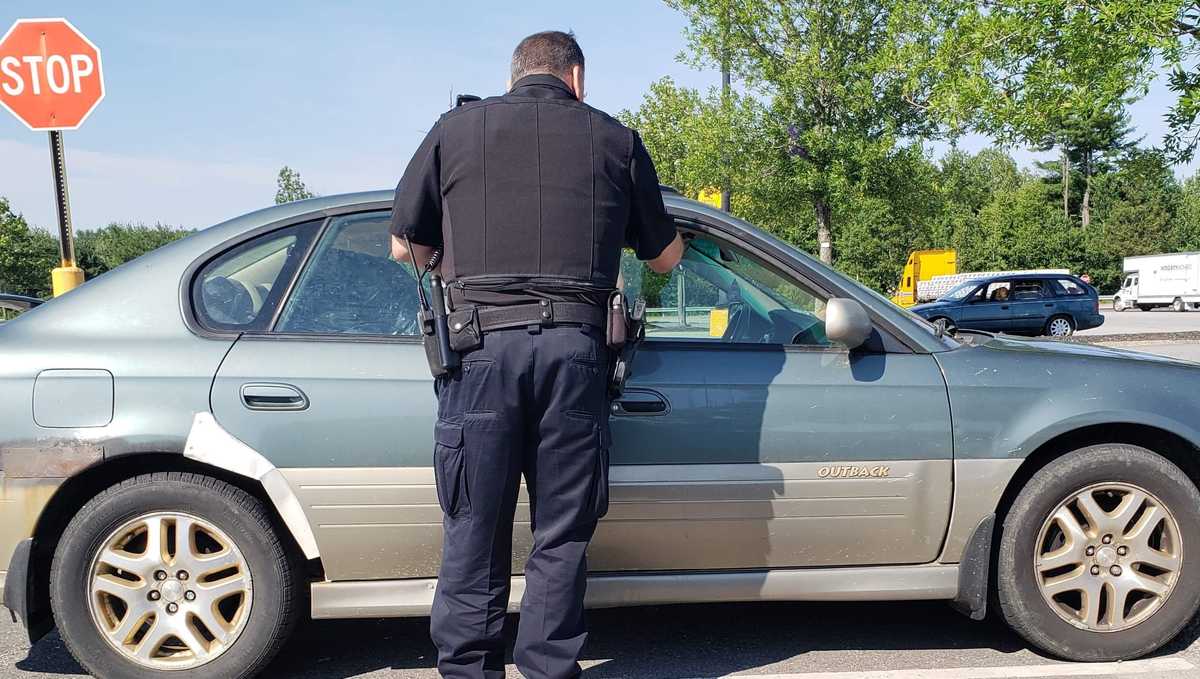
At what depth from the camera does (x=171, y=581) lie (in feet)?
9.47

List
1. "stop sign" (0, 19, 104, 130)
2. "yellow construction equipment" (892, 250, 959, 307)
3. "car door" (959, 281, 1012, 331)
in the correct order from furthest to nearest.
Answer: "yellow construction equipment" (892, 250, 959, 307), "car door" (959, 281, 1012, 331), "stop sign" (0, 19, 104, 130)

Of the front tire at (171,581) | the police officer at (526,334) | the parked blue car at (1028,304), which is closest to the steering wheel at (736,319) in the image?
the police officer at (526,334)

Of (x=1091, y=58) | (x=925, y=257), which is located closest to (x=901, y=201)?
(x=1091, y=58)

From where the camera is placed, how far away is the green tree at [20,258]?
5669cm

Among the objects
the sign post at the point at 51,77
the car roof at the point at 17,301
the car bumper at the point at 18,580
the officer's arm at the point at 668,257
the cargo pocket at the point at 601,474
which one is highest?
the sign post at the point at 51,77

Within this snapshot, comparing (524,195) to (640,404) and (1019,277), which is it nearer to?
(640,404)

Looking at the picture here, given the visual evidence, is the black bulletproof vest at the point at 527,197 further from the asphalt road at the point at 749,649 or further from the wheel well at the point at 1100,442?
the wheel well at the point at 1100,442

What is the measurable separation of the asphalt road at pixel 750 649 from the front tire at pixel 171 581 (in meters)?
0.31

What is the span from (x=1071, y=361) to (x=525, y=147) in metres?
2.07

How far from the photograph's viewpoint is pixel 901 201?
23.2m

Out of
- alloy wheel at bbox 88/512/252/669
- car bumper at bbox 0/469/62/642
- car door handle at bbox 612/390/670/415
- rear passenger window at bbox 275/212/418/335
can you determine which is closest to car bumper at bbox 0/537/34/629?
car bumper at bbox 0/469/62/642

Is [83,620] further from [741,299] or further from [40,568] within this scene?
[741,299]

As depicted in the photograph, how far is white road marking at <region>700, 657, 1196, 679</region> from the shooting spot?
3.06 m

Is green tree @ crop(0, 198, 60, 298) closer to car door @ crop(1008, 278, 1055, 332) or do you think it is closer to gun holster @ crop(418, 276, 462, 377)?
car door @ crop(1008, 278, 1055, 332)
